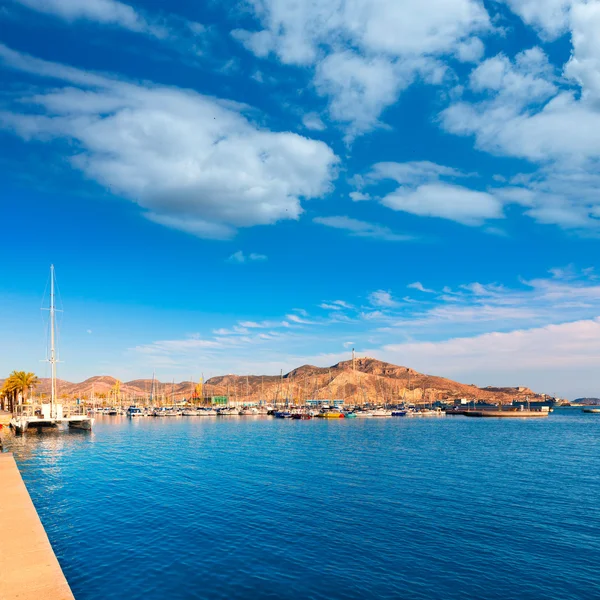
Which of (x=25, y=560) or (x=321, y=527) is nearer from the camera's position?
(x=25, y=560)

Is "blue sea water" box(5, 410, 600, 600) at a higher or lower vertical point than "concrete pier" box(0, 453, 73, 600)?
lower

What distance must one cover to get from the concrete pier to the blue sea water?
3302mm

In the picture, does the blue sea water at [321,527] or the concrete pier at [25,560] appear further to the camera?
the blue sea water at [321,527]

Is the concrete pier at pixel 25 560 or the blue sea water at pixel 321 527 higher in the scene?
the concrete pier at pixel 25 560

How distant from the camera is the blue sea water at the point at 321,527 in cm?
2147

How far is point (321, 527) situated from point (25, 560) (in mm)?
18230

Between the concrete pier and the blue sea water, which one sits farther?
the blue sea water

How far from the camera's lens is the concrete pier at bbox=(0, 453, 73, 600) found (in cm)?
1411

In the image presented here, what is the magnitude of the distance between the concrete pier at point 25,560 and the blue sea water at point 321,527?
330 cm

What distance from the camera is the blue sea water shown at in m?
21.5

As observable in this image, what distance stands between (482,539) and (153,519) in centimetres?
2090

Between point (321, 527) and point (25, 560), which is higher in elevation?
point (25, 560)

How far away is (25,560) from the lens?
1667 cm

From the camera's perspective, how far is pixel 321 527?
30.2m
